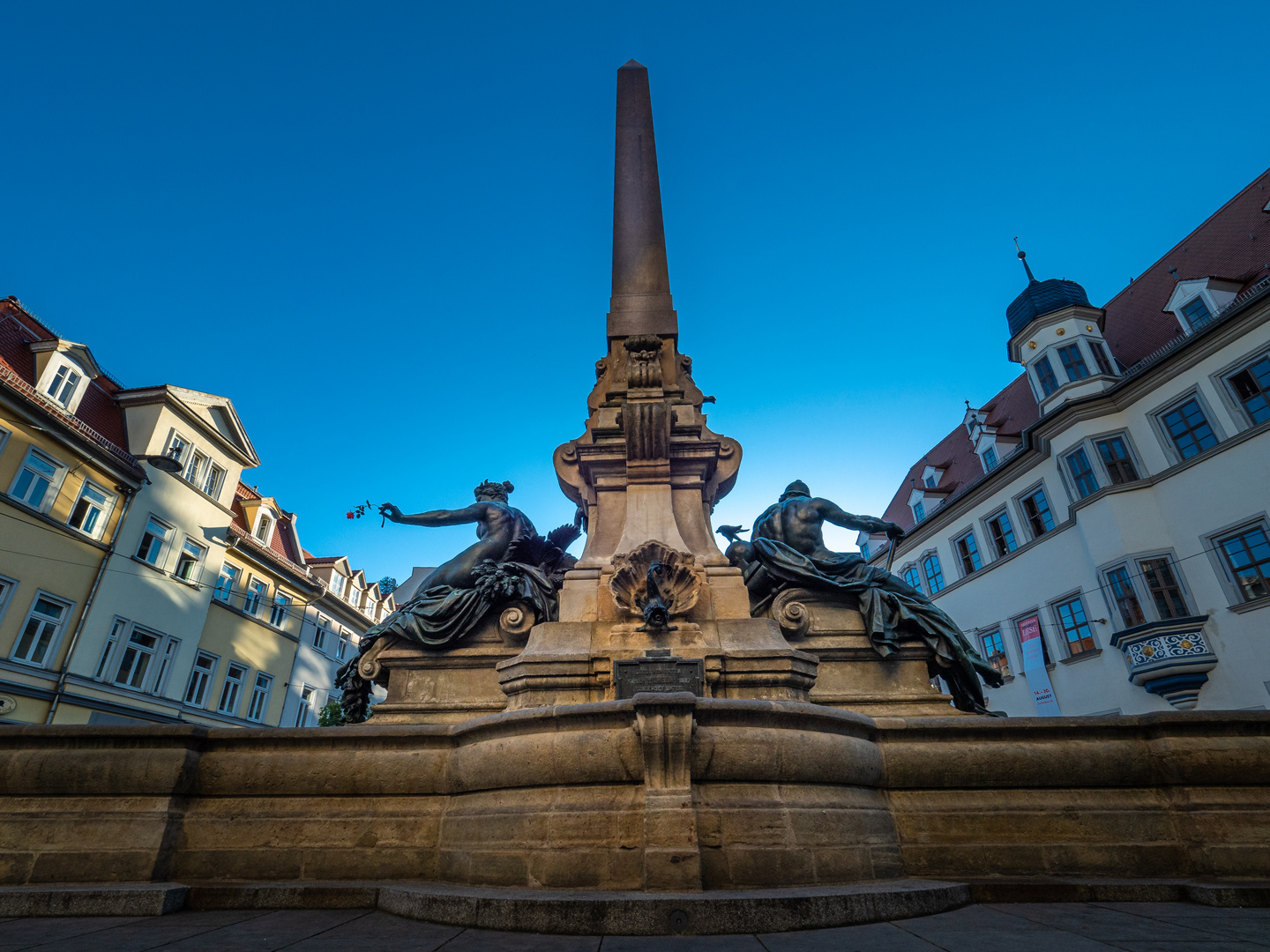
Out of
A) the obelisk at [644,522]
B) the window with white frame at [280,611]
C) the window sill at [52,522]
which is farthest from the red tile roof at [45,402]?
the obelisk at [644,522]

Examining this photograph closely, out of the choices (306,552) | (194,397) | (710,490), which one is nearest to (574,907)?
(710,490)

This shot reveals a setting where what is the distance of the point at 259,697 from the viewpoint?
90.8 ft

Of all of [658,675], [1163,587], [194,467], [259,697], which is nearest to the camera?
[658,675]

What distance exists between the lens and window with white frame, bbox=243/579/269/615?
27.2 meters

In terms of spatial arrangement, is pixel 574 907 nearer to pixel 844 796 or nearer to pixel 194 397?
pixel 844 796

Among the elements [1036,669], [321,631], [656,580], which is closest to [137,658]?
[321,631]

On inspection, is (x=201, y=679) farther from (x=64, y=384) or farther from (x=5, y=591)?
(x=64, y=384)

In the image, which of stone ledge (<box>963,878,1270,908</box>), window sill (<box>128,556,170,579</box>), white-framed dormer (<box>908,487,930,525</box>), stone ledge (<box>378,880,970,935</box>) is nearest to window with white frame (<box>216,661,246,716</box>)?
window sill (<box>128,556,170,579</box>)

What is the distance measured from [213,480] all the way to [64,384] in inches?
246

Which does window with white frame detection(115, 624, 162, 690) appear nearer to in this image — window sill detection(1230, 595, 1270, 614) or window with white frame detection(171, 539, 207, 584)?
window with white frame detection(171, 539, 207, 584)

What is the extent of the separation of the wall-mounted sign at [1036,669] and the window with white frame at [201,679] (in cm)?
2947

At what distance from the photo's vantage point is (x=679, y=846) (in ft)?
12.4

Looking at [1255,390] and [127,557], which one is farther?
[127,557]

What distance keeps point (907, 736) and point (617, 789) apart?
2252mm
